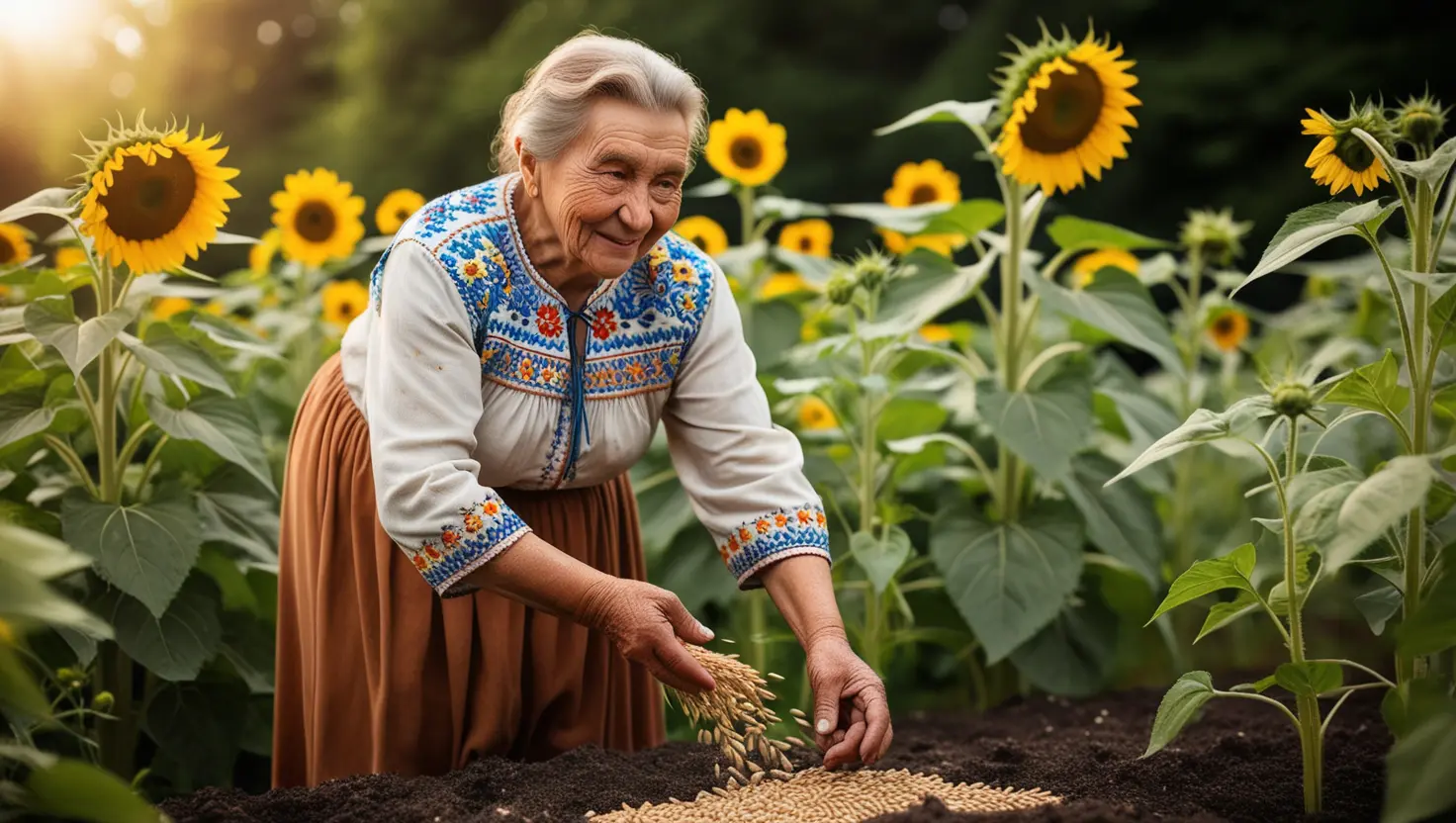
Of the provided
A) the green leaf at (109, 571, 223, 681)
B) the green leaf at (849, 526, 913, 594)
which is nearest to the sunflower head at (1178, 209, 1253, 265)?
the green leaf at (849, 526, 913, 594)

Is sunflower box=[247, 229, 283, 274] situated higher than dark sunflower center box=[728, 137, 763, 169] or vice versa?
dark sunflower center box=[728, 137, 763, 169]

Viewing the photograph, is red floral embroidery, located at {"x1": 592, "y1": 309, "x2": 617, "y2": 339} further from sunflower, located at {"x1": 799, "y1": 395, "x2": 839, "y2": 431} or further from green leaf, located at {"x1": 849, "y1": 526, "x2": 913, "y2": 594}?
sunflower, located at {"x1": 799, "y1": 395, "x2": 839, "y2": 431}

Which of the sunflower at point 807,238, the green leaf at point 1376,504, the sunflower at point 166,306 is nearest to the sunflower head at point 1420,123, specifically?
the green leaf at point 1376,504

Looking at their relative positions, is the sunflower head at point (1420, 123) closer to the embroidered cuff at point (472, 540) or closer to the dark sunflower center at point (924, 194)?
the embroidered cuff at point (472, 540)

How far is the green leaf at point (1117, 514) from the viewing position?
354 centimetres

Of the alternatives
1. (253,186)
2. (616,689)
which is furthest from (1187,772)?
(253,186)

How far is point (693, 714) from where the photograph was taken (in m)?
2.28

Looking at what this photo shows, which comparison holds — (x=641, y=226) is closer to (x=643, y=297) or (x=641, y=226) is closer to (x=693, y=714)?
(x=643, y=297)

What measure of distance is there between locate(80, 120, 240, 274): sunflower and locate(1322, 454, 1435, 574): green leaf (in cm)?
205

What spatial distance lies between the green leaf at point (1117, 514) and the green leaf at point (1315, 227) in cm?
153

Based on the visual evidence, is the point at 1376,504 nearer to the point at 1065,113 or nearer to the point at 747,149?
the point at 1065,113

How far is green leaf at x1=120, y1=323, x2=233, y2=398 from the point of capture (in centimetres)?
283

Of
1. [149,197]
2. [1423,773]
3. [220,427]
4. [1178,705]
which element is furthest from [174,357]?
[1423,773]

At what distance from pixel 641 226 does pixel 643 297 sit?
0.26m
